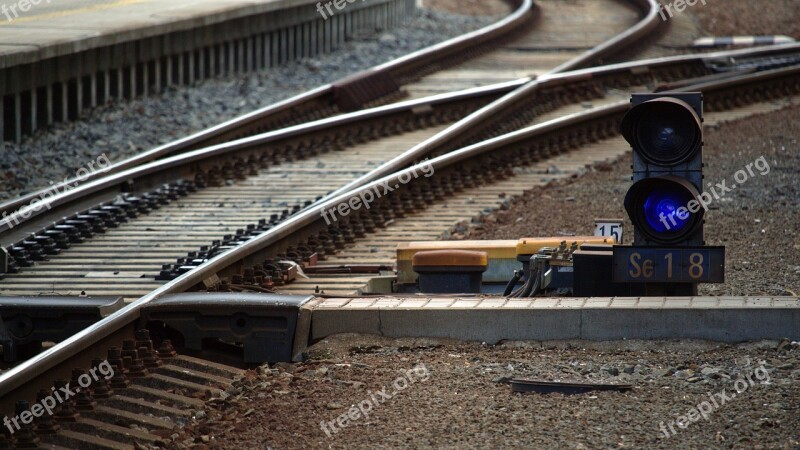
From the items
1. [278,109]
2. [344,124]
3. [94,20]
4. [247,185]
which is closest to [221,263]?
[247,185]

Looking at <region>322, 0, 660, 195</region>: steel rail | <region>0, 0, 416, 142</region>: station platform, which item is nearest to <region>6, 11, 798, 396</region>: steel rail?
<region>322, 0, 660, 195</region>: steel rail

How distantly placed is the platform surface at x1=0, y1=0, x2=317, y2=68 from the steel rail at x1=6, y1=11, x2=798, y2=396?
4.73 metres

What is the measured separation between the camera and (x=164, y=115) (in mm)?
15602

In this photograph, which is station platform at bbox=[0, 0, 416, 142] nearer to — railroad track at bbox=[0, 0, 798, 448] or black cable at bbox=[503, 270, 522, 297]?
railroad track at bbox=[0, 0, 798, 448]

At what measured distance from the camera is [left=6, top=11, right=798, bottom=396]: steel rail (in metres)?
5.93

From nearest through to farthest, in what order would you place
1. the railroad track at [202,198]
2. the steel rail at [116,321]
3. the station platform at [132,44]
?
the steel rail at [116,321] → the railroad track at [202,198] → the station platform at [132,44]

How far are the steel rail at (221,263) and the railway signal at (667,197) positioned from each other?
8.14 feet

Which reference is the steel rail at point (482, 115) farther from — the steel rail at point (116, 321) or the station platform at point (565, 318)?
the station platform at point (565, 318)

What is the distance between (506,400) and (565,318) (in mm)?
918

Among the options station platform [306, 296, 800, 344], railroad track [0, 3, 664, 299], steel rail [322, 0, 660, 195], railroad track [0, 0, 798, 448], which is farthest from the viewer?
steel rail [322, 0, 660, 195]

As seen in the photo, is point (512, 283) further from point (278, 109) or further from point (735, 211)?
point (278, 109)

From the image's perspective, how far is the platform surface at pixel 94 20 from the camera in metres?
14.2

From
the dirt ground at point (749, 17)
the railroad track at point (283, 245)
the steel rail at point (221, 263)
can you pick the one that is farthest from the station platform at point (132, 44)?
the dirt ground at point (749, 17)

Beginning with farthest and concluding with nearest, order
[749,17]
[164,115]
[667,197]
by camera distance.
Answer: [749,17], [164,115], [667,197]
